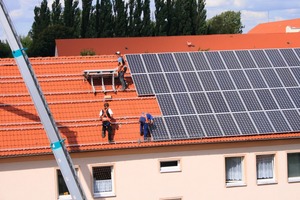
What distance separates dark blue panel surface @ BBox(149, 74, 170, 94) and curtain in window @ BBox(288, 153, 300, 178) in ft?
20.9

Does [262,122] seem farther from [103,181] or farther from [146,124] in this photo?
[103,181]

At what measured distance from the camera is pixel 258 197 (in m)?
24.5

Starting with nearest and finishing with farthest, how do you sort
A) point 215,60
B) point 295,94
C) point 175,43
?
point 295,94 → point 215,60 → point 175,43

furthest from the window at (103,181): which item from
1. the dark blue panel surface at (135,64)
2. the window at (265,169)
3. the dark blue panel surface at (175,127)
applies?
the window at (265,169)

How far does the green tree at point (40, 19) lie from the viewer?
9988cm

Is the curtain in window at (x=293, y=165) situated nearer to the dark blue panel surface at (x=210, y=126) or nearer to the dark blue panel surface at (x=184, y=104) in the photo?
the dark blue panel surface at (x=210, y=126)

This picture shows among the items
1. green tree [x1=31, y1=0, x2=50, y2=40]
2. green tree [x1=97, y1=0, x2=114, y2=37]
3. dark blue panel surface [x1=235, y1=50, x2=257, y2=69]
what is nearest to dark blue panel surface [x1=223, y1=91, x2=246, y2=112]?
dark blue panel surface [x1=235, y1=50, x2=257, y2=69]

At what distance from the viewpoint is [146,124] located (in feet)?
77.5

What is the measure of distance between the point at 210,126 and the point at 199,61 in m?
4.60

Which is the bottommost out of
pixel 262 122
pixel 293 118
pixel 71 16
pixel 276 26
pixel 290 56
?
pixel 262 122

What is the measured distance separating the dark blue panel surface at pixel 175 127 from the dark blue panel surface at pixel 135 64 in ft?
11.5

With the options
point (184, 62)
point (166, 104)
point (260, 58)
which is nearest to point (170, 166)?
point (166, 104)

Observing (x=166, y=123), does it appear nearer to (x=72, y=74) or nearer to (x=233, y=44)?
(x=72, y=74)

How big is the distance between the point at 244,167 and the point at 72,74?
9011 mm
